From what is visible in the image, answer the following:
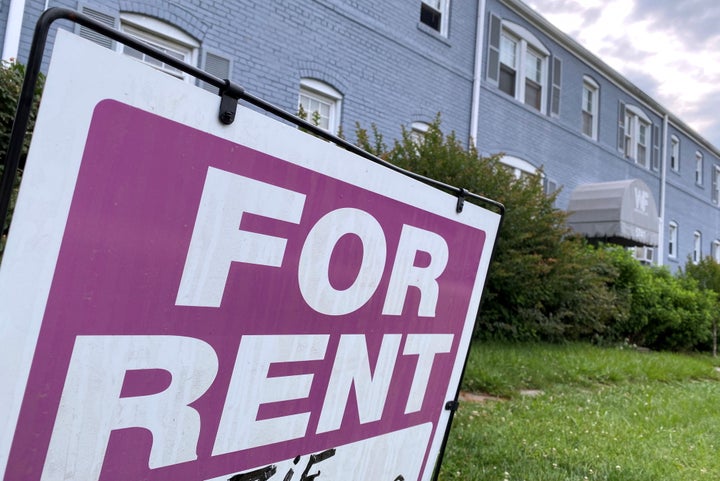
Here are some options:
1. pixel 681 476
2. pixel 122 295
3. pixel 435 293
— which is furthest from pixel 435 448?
pixel 681 476

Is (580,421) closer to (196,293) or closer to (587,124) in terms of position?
(196,293)

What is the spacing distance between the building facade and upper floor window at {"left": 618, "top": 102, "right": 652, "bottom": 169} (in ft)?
0.19

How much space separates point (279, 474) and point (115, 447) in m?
0.41

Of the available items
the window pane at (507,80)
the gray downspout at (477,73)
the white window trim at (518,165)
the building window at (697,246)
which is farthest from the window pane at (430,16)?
the building window at (697,246)

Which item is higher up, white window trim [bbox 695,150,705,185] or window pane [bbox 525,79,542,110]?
white window trim [bbox 695,150,705,185]

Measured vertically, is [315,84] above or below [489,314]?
above

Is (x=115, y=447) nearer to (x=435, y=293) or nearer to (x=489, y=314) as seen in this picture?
(x=435, y=293)

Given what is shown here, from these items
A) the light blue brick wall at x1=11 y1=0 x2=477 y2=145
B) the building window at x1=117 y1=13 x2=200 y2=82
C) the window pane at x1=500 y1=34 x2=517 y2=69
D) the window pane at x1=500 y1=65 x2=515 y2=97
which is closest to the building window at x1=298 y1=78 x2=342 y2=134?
the light blue brick wall at x1=11 y1=0 x2=477 y2=145

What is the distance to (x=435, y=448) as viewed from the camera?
1705mm

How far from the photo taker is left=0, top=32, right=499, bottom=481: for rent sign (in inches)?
32.2

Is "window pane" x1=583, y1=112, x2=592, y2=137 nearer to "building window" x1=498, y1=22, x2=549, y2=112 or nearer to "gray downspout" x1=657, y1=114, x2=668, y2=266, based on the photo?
"building window" x1=498, y1=22, x2=549, y2=112

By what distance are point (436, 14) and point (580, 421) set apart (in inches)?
349

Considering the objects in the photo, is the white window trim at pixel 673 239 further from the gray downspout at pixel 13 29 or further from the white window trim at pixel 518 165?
the gray downspout at pixel 13 29

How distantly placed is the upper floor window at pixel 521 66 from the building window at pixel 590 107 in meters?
2.04
